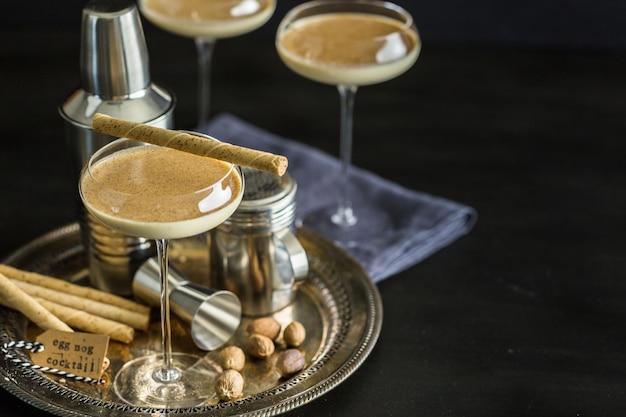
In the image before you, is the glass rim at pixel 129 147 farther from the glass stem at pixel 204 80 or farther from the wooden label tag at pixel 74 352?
the glass stem at pixel 204 80

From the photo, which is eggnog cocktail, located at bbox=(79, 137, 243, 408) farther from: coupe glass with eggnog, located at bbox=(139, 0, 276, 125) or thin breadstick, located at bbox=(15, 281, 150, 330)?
coupe glass with eggnog, located at bbox=(139, 0, 276, 125)

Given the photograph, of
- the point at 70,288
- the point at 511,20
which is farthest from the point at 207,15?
the point at 511,20

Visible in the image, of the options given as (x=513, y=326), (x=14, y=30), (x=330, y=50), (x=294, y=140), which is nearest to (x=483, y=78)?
(x=294, y=140)

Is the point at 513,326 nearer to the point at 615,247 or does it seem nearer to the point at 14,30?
the point at 615,247

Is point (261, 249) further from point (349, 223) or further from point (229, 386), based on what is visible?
point (349, 223)

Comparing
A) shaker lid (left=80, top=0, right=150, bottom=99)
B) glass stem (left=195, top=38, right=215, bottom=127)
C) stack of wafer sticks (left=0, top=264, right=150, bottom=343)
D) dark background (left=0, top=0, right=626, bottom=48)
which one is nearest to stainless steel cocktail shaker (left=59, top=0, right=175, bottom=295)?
shaker lid (left=80, top=0, right=150, bottom=99)

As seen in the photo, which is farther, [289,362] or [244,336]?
[244,336]
